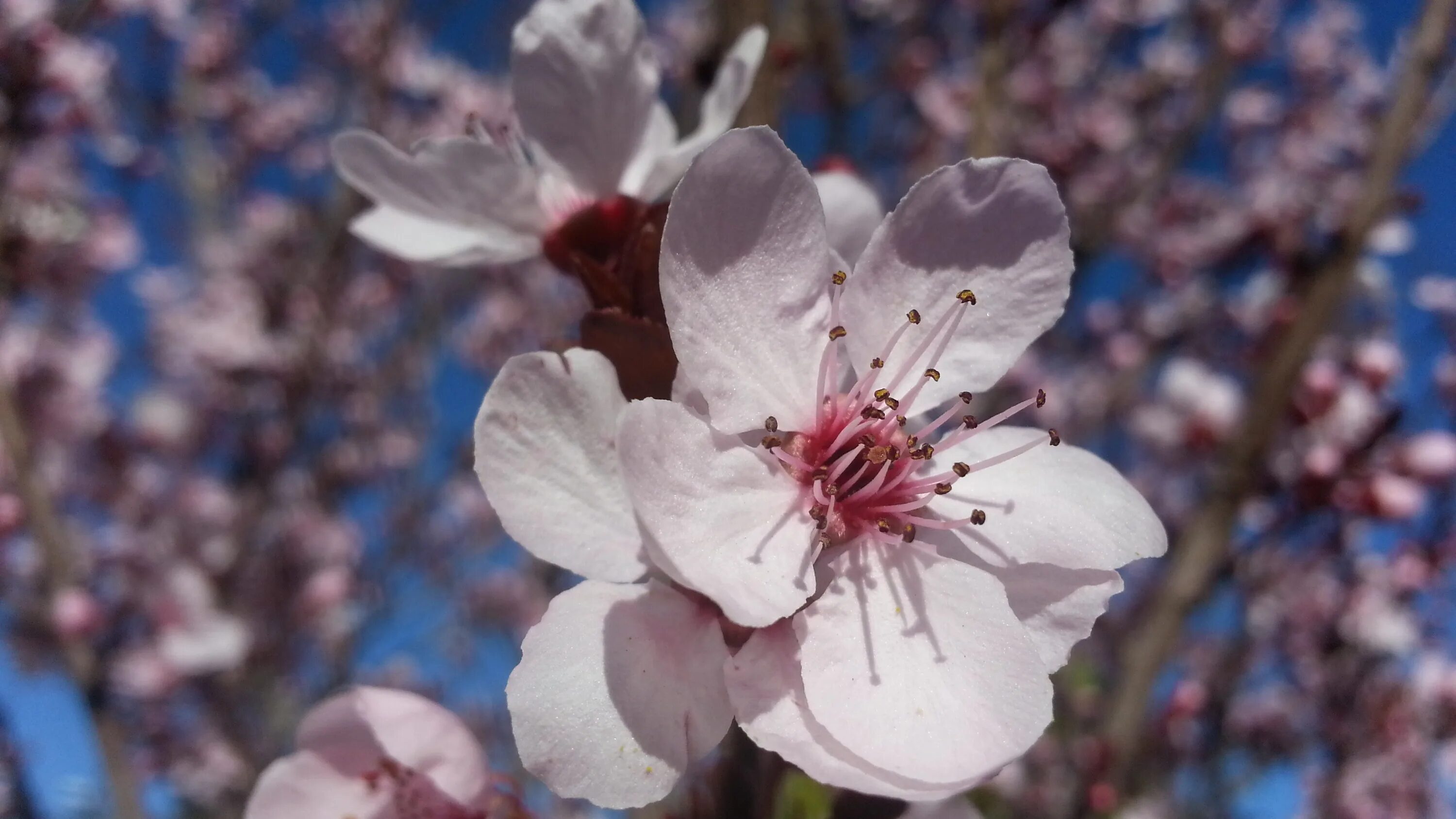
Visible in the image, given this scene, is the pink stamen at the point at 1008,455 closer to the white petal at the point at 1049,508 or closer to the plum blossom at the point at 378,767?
the white petal at the point at 1049,508

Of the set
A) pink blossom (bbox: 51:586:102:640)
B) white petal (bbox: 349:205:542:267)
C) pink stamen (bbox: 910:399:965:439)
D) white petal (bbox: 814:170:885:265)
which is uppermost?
white petal (bbox: 814:170:885:265)

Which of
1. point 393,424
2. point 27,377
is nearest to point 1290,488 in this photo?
point 27,377

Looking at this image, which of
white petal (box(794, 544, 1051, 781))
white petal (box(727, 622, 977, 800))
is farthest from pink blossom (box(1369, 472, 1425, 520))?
white petal (box(727, 622, 977, 800))

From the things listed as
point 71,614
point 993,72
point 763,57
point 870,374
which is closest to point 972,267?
point 870,374

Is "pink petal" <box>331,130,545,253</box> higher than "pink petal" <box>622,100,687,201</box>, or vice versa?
"pink petal" <box>622,100,687,201</box>

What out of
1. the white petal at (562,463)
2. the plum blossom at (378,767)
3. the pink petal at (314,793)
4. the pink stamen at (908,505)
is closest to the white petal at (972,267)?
the pink stamen at (908,505)

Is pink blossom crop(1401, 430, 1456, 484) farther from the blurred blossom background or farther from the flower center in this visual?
the flower center

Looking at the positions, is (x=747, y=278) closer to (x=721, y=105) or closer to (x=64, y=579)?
(x=721, y=105)
